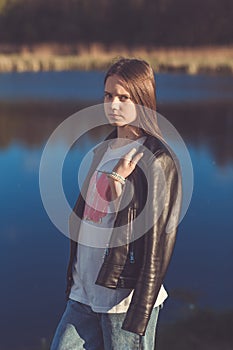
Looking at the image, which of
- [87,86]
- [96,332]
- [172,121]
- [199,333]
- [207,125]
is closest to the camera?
[96,332]

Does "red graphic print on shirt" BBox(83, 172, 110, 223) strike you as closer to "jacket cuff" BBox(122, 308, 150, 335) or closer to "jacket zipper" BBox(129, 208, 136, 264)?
"jacket zipper" BBox(129, 208, 136, 264)

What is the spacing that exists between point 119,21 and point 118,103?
2849 centimetres

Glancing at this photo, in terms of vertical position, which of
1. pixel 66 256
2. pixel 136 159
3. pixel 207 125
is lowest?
pixel 66 256

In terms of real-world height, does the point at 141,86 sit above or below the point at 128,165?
above

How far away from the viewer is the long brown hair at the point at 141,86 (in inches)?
57.2

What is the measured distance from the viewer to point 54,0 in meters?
30.2

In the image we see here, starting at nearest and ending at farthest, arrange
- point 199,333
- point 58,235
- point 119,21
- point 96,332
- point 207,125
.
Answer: point 96,332 → point 199,333 → point 58,235 → point 207,125 → point 119,21

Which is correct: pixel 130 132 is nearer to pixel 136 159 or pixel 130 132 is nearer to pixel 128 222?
pixel 136 159

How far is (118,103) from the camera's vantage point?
4.82 ft

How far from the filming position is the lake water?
10.4 ft

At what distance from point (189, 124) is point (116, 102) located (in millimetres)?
7865

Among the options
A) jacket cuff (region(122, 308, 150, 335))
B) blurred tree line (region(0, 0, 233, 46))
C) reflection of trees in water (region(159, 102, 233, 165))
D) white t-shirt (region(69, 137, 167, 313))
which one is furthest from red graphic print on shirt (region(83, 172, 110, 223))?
blurred tree line (region(0, 0, 233, 46))

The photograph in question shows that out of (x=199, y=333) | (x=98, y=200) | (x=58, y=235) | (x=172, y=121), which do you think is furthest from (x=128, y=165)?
(x=172, y=121)

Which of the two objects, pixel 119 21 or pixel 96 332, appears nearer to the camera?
pixel 96 332
